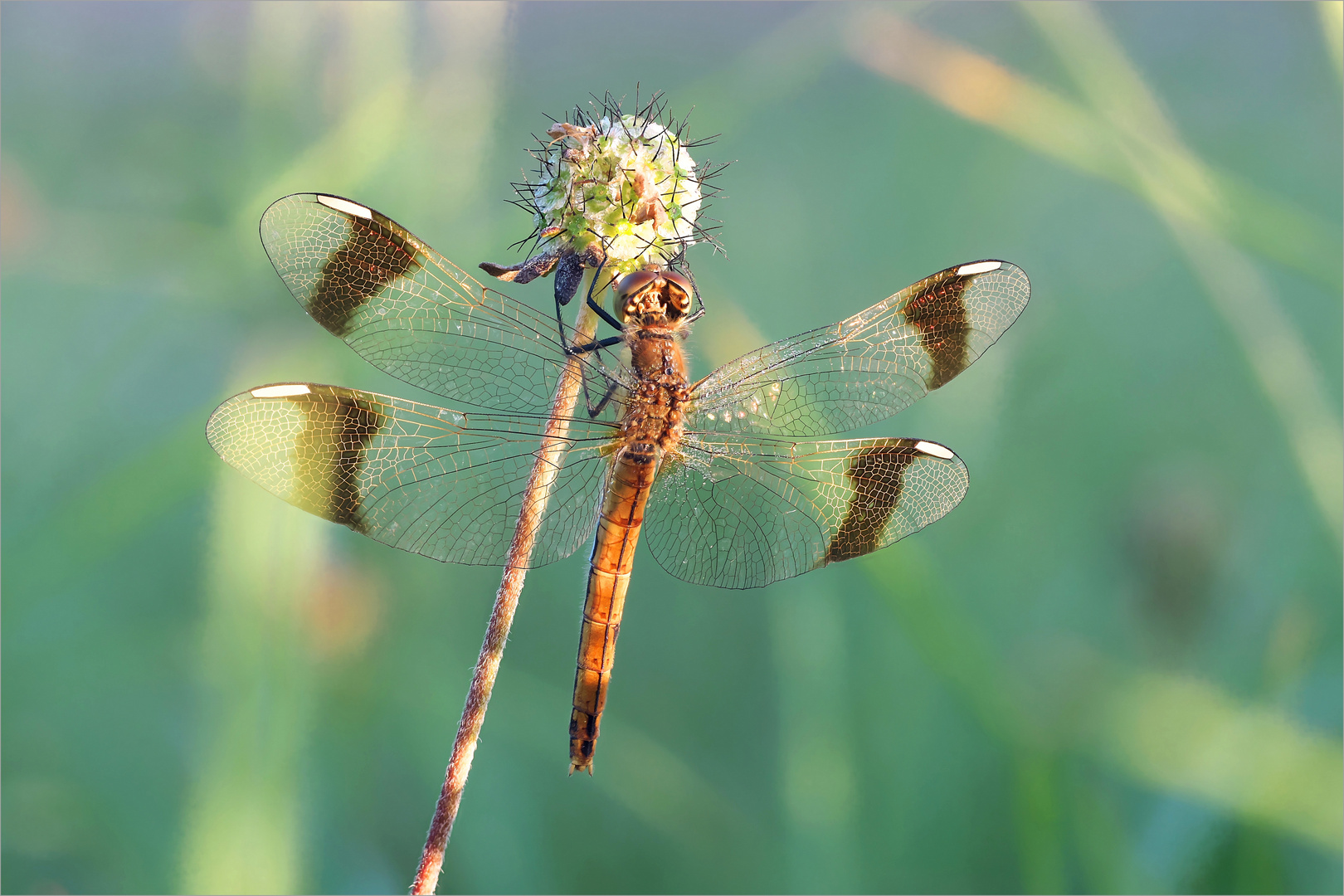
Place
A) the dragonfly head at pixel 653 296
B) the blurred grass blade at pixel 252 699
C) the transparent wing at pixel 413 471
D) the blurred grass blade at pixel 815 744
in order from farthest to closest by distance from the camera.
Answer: the blurred grass blade at pixel 815 744, the blurred grass blade at pixel 252 699, the dragonfly head at pixel 653 296, the transparent wing at pixel 413 471

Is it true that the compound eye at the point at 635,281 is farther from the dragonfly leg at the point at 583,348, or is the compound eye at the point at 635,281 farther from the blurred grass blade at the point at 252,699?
the blurred grass blade at the point at 252,699

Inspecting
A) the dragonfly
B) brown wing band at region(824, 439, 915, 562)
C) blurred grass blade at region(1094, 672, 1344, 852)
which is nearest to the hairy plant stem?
the dragonfly

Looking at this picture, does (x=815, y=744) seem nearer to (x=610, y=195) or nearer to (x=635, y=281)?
(x=635, y=281)

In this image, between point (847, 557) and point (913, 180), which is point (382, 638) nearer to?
point (847, 557)

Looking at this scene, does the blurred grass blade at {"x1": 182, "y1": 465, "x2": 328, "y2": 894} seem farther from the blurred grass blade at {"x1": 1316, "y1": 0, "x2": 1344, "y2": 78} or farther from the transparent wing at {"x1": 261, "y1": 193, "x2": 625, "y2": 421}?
the blurred grass blade at {"x1": 1316, "y1": 0, "x2": 1344, "y2": 78}

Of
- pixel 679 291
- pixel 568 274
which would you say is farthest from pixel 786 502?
pixel 568 274

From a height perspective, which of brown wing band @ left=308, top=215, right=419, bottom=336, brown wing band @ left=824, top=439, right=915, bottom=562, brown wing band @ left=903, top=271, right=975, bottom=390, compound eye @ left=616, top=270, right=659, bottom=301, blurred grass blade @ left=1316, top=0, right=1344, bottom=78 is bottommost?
brown wing band @ left=824, top=439, right=915, bottom=562

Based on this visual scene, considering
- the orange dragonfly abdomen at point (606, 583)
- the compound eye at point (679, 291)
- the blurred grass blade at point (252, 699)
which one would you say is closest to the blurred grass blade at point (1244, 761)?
the orange dragonfly abdomen at point (606, 583)
